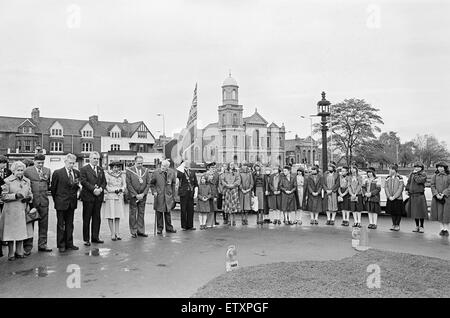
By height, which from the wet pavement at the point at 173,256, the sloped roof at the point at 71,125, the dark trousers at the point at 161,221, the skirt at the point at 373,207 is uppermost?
the sloped roof at the point at 71,125

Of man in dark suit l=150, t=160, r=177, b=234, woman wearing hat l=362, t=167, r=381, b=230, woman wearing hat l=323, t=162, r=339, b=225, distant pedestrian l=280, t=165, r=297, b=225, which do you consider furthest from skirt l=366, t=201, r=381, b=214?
man in dark suit l=150, t=160, r=177, b=234

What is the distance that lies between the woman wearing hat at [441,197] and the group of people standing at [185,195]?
24mm

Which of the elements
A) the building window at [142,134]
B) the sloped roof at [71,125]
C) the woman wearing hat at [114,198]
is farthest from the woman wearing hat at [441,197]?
the building window at [142,134]

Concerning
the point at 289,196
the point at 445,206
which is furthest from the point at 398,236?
the point at 289,196

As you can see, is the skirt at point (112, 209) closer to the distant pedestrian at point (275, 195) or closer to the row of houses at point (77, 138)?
the distant pedestrian at point (275, 195)

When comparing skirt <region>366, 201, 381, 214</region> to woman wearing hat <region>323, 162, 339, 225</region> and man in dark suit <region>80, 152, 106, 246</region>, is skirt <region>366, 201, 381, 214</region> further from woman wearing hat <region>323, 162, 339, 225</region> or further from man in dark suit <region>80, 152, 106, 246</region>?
man in dark suit <region>80, 152, 106, 246</region>

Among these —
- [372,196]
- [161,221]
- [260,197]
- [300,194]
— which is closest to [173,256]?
[161,221]

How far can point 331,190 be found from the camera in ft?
41.4

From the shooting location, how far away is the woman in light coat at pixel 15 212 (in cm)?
792

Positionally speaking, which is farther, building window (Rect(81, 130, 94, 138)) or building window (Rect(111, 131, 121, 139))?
building window (Rect(111, 131, 121, 139))

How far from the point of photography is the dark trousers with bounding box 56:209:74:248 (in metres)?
8.84

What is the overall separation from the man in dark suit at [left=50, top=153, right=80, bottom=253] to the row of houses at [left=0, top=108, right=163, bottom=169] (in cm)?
5263

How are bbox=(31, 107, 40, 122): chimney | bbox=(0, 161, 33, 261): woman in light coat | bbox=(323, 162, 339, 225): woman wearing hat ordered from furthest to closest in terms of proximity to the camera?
bbox=(31, 107, 40, 122): chimney → bbox=(323, 162, 339, 225): woman wearing hat → bbox=(0, 161, 33, 261): woman in light coat

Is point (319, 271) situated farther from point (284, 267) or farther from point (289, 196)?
point (289, 196)
